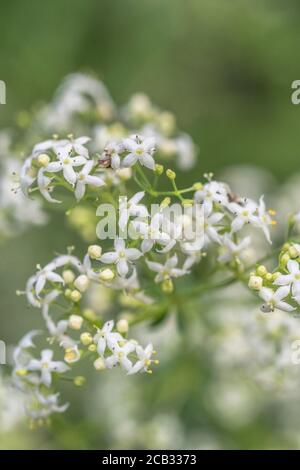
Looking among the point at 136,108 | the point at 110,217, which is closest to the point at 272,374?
the point at 110,217

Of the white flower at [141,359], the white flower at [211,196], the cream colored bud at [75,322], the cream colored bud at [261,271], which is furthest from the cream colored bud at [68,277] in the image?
the cream colored bud at [261,271]

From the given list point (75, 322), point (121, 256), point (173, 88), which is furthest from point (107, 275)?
point (173, 88)

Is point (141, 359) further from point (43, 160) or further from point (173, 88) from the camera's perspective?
point (173, 88)

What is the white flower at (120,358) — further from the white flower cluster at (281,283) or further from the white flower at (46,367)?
the white flower cluster at (281,283)

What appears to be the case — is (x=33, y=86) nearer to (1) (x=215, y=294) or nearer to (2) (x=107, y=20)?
(2) (x=107, y=20)

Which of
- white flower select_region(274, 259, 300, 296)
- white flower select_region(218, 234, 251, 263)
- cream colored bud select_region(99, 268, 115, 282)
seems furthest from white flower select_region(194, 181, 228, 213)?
cream colored bud select_region(99, 268, 115, 282)

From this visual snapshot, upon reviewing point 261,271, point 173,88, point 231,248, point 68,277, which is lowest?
point 261,271
